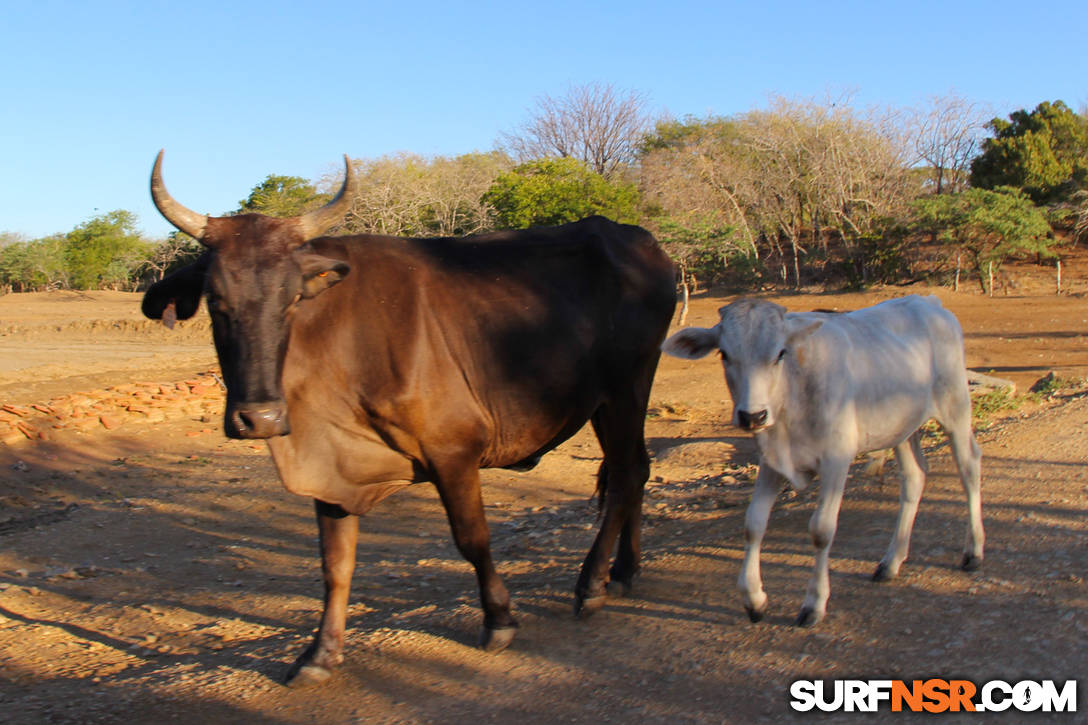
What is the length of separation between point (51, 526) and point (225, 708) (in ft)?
20.6

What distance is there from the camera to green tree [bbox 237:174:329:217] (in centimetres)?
→ 3409

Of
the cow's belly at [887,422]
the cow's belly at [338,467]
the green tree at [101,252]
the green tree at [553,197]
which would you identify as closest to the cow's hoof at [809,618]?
the cow's belly at [887,422]

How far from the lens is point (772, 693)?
145 inches

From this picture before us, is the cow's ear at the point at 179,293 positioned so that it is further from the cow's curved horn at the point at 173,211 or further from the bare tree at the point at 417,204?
the bare tree at the point at 417,204

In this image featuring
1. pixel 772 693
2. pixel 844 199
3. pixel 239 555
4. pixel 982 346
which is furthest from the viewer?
pixel 844 199

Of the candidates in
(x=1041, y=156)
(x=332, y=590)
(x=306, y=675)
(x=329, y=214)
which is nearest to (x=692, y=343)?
(x=329, y=214)

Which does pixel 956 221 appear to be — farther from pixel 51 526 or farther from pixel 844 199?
pixel 51 526

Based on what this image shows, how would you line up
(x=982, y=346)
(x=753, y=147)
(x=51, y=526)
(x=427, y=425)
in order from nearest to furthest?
(x=427, y=425) < (x=51, y=526) < (x=982, y=346) < (x=753, y=147)

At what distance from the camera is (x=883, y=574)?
4.70m

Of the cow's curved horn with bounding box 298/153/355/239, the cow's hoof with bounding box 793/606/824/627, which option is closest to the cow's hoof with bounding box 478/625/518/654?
the cow's hoof with bounding box 793/606/824/627

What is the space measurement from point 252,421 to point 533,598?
6.90ft

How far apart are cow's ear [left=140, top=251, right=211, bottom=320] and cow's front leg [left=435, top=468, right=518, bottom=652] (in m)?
1.45

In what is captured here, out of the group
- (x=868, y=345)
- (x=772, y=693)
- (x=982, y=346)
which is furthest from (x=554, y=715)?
(x=982, y=346)

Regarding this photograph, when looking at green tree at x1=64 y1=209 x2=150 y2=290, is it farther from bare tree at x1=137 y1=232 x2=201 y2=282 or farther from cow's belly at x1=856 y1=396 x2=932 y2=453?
cow's belly at x1=856 y1=396 x2=932 y2=453
